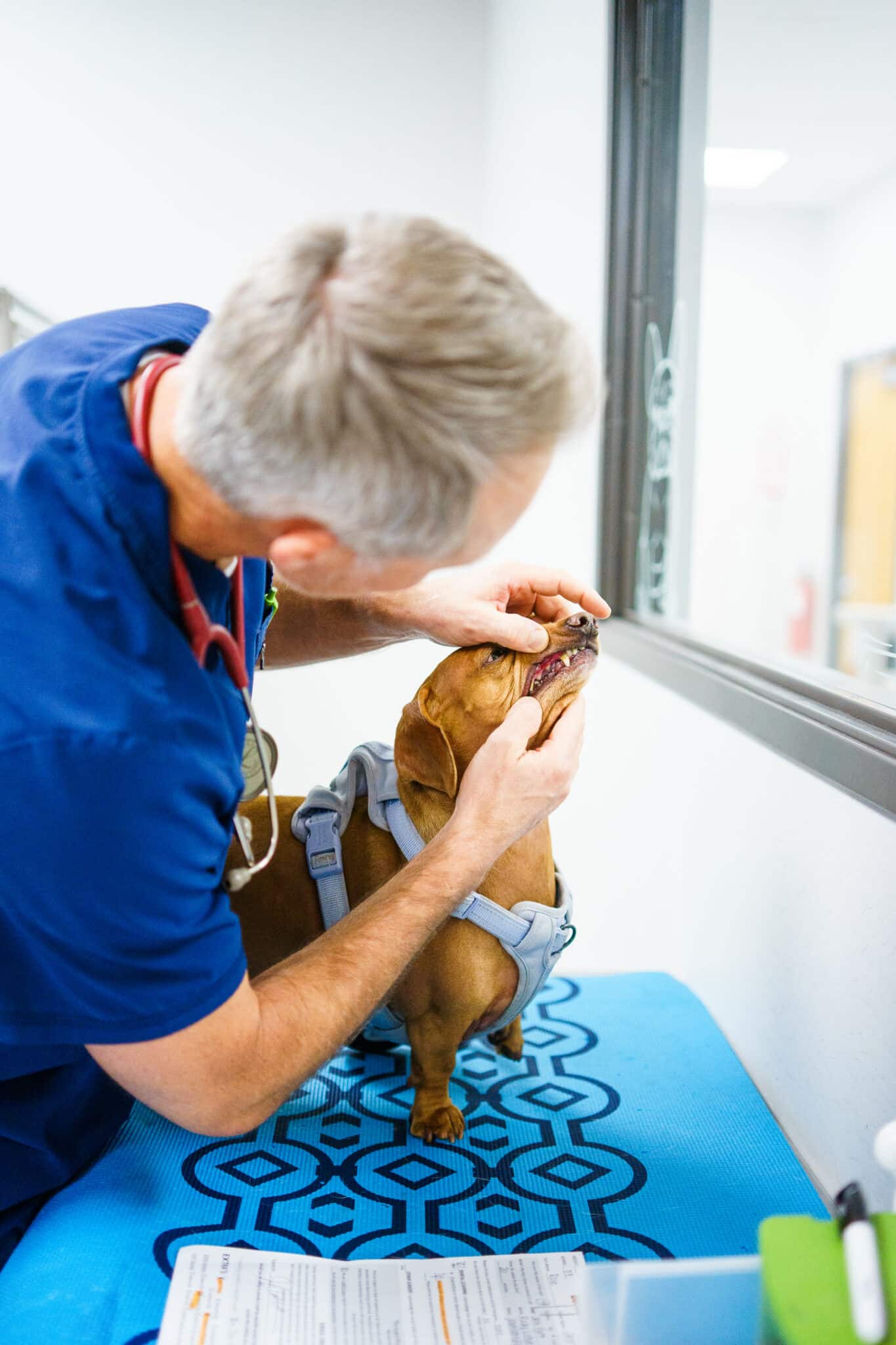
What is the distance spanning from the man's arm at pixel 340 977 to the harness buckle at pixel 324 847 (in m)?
0.17

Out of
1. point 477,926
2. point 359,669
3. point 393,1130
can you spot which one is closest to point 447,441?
point 477,926

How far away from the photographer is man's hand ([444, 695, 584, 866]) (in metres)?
1.08

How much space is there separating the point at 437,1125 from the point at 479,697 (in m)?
0.51

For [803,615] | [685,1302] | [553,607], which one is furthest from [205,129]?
[803,615]

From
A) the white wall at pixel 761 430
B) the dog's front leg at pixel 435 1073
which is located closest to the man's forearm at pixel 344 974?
the dog's front leg at pixel 435 1073

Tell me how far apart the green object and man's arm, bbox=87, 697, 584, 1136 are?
430 millimetres

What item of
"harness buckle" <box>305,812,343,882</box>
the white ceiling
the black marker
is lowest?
the black marker

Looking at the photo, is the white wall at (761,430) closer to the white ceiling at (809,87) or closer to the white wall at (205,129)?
the white ceiling at (809,87)

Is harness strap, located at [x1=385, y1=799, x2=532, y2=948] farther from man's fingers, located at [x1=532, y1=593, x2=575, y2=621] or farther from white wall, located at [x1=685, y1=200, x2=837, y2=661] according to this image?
white wall, located at [x1=685, y1=200, x2=837, y2=661]

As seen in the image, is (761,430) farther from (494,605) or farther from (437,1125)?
(437,1125)

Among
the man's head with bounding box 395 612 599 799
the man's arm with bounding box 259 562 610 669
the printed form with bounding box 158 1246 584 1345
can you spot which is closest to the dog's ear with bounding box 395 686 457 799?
Result: the man's head with bounding box 395 612 599 799

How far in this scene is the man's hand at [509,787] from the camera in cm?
108

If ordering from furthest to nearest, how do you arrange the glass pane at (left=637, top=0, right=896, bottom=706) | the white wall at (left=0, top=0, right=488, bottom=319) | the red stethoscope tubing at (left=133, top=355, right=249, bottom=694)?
the glass pane at (left=637, top=0, right=896, bottom=706) < the white wall at (left=0, top=0, right=488, bottom=319) < the red stethoscope tubing at (left=133, top=355, right=249, bottom=694)

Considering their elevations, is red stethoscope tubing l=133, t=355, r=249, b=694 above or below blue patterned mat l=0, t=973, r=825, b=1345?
above
